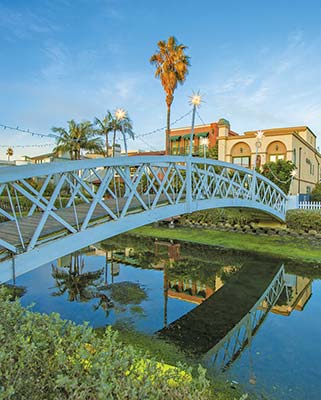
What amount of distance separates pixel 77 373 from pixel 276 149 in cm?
3067

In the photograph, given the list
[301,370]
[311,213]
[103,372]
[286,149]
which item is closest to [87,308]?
[301,370]

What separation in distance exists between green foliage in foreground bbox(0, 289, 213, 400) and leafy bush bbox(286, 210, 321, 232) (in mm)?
18396

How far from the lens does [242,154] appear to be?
31578 mm

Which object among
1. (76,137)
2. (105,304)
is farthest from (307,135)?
(105,304)

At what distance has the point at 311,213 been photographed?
1931cm

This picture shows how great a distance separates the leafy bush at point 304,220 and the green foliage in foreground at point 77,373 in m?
18.4

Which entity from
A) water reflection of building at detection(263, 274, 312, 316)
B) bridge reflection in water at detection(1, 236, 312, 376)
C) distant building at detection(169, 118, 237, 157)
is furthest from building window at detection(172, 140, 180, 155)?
water reflection of building at detection(263, 274, 312, 316)

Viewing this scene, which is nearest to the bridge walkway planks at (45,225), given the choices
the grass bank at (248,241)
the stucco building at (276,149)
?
the grass bank at (248,241)

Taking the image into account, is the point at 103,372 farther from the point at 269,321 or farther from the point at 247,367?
the point at 269,321

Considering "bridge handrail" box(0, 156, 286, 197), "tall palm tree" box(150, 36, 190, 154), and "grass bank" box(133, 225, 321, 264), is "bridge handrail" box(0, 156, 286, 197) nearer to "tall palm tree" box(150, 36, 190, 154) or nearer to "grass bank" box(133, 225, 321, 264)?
"grass bank" box(133, 225, 321, 264)

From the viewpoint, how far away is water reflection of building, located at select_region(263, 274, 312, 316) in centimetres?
912

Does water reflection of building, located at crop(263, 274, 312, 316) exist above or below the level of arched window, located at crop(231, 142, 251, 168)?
below

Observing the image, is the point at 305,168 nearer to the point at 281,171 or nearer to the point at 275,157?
the point at 275,157

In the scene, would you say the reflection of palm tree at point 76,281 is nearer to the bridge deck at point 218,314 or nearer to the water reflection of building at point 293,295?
the bridge deck at point 218,314
